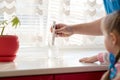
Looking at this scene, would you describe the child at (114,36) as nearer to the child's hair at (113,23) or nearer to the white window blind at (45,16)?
the child's hair at (113,23)

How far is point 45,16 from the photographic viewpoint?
190 cm

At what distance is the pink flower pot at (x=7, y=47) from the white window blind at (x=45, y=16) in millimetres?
316

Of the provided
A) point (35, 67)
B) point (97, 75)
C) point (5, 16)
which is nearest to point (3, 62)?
point (35, 67)

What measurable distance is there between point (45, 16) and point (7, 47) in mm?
494

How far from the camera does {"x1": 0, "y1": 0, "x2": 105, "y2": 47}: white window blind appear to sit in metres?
1.85

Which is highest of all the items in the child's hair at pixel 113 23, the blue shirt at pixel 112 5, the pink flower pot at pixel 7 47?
the blue shirt at pixel 112 5

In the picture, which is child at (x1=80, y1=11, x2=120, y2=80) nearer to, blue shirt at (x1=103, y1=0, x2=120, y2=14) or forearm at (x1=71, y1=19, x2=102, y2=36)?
blue shirt at (x1=103, y1=0, x2=120, y2=14)

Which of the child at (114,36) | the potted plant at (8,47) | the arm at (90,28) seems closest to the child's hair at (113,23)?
the child at (114,36)

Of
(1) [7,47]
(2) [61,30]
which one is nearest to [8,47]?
(1) [7,47]

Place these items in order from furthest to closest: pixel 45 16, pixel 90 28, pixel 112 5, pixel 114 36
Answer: pixel 45 16
pixel 90 28
pixel 112 5
pixel 114 36

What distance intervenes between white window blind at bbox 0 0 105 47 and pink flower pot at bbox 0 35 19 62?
316 millimetres

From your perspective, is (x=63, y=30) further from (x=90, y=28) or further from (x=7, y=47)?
(x=7, y=47)

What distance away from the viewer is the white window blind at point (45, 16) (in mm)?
1850

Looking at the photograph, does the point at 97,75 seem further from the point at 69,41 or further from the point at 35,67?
the point at 69,41
